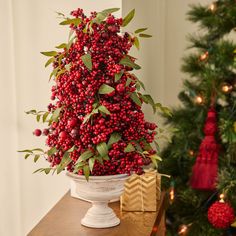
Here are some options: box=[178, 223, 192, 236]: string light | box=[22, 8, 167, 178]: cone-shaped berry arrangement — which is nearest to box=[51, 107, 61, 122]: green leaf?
box=[22, 8, 167, 178]: cone-shaped berry arrangement

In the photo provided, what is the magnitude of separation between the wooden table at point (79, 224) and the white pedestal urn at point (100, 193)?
0.9 inches

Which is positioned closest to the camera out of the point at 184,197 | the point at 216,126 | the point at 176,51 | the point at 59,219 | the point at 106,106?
the point at 106,106

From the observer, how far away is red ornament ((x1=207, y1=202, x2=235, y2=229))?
5.86 ft

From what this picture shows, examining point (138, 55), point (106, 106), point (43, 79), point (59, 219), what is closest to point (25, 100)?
point (43, 79)

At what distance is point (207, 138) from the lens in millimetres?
1896

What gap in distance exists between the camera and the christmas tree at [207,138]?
6.06ft

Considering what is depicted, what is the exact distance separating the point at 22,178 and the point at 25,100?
34 centimetres

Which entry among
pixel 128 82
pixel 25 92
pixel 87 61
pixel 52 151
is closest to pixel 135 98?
pixel 128 82

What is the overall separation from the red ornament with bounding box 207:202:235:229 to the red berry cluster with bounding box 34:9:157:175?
631 mm

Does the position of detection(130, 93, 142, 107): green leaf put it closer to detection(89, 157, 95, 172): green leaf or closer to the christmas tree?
detection(89, 157, 95, 172): green leaf

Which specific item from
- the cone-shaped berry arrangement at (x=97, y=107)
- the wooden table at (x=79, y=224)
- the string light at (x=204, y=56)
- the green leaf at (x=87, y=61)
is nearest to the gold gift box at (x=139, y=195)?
the wooden table at (x=79, y=224)

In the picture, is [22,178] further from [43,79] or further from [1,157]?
[43,79]

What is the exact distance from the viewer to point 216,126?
6.19 ft

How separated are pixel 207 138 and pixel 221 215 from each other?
1.02ft
